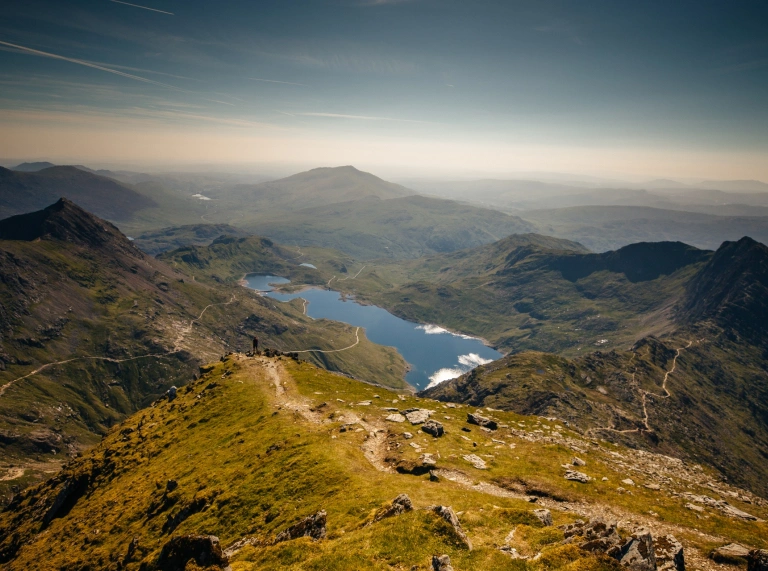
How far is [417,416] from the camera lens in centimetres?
6494

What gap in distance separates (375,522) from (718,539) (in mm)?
32638

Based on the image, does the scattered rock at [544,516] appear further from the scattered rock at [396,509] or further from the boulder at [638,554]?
the scattered rock at [396,509]

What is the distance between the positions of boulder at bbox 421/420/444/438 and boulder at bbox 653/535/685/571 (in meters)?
31.5

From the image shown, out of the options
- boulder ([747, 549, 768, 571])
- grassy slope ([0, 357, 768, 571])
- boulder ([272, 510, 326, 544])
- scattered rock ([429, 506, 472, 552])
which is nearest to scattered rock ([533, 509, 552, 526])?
grassy slope ([0, 357, 768, 571])

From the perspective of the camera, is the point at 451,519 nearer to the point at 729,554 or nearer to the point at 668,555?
the point at 668,555

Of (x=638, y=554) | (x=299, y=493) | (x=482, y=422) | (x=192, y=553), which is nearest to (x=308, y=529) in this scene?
(x=299, y=493)

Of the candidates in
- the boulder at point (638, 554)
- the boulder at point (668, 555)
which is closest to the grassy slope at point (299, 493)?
the boulder at point (638, 554)

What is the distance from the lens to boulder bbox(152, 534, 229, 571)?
30547mm

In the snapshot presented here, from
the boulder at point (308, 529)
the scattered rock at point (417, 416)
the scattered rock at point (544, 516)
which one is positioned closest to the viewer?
the boulder at point (308, 529)

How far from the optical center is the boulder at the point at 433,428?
56.6 meters

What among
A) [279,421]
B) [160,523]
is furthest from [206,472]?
[279,421]

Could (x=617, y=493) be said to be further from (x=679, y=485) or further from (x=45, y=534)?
(x=45, y=534)

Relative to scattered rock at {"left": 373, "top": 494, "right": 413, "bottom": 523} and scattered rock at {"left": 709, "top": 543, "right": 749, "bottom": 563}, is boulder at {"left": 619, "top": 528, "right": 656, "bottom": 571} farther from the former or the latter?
scattered rock at {"left": 373, "top": 494, "right": 413, "bottom": 523}

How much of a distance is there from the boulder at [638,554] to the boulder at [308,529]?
2186 cm
